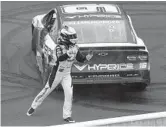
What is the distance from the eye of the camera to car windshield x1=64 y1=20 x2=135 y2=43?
39.5ft

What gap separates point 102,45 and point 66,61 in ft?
4.56

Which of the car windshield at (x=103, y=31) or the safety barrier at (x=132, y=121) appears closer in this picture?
the safety barrier at (x=132, y=121)

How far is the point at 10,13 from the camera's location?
19.6 metres

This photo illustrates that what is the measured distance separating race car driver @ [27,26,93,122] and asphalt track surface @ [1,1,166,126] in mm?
390

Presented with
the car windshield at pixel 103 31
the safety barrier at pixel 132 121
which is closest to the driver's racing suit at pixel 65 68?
the car windshield at pixel 103 31

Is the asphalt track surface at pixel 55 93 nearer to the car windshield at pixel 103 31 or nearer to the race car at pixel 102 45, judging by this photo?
the race car at pixel 102 45

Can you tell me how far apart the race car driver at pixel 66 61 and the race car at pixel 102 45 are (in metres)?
0.92

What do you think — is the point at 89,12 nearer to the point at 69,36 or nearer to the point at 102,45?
the point at 102,45

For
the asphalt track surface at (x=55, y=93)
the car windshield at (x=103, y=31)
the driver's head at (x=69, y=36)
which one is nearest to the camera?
the driver's head at (x=69, y=36)

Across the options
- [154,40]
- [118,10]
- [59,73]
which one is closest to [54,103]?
[59,73]

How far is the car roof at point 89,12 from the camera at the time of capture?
1254cm

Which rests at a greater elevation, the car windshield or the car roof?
the car roof

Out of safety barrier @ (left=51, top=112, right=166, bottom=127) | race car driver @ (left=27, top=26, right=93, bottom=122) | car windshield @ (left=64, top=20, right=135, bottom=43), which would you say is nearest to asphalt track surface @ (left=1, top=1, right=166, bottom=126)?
race car driver @ (left=27, top=26, right=93, bottom=122)

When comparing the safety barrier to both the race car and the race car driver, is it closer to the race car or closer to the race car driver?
the race car driver
